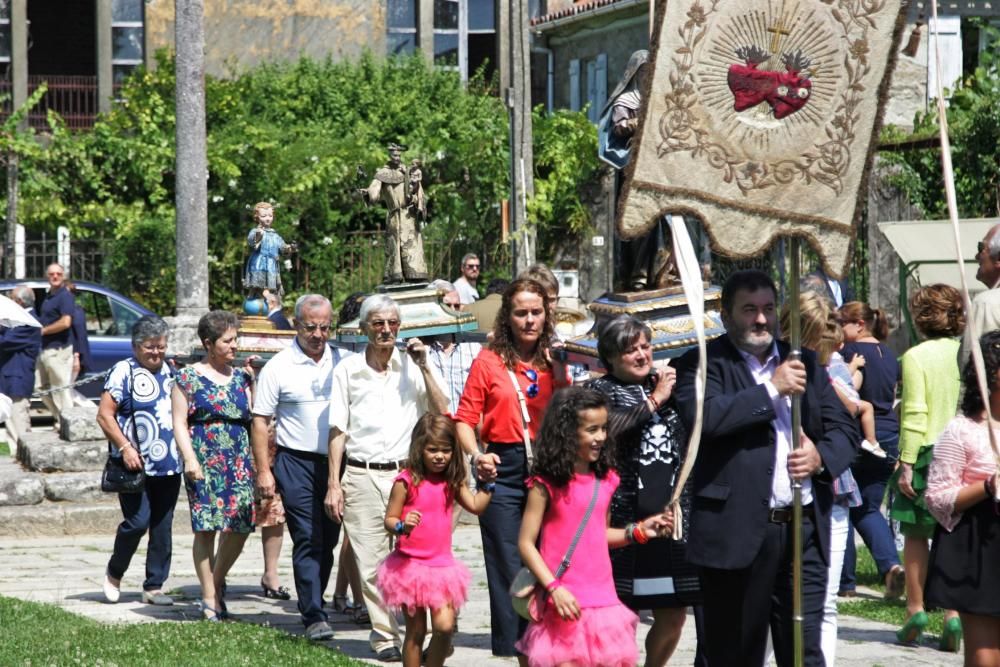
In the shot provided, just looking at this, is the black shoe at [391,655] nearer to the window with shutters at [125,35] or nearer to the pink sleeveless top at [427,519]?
the pink sleeveless top at [427,519]

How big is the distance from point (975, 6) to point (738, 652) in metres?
20.2

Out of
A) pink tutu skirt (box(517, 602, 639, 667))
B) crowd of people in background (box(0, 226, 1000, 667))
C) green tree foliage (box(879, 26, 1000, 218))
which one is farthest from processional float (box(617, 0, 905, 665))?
green tree foliage (box(879, 26, 1000, 218))

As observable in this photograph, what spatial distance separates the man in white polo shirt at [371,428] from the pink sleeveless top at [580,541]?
7.33 feet

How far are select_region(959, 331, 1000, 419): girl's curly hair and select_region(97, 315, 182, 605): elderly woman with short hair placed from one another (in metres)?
5.13

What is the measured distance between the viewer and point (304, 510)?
350 inches

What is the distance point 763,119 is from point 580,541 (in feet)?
5.79

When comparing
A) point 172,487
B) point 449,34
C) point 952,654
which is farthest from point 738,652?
point 449,34

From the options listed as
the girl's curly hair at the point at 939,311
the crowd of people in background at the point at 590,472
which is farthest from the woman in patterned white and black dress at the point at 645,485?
the girl's curly hair at the point at 939,311

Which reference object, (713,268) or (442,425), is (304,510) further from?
(713,268)

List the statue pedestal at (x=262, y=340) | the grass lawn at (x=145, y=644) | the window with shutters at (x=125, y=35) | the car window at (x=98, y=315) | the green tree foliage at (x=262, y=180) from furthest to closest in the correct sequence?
the window with shutters at (x=125, y=35) < the green tree foliage at (x=262, y=180) < the car window at (x=98, y=315) < the statue pedestal at (x=262, y=340) < the grass lawn at (x=145, y=644)

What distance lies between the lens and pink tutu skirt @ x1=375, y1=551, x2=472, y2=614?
7387 millimetres

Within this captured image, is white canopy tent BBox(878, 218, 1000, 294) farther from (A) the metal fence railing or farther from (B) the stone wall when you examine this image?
(B) the stone wall

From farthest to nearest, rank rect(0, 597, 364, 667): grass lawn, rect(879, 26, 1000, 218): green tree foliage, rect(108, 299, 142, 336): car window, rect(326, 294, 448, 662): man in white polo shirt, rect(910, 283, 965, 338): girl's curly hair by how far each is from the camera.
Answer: rect(108, 299, 142, 336): car window < rect(879, 26, 1000, 218): green tree foliage < rect(910, 283, 965, 338): girl's curly hair < rect(326, 294, 448, 662): man in white polo shirt < rect(0, 597, 364, 667): grass lawn

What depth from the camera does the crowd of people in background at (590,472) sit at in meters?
6.02
